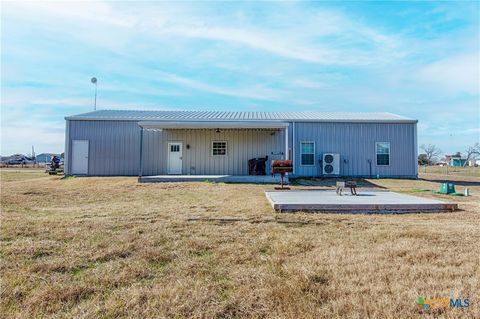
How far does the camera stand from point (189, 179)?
40.6 feet

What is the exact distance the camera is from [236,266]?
2.81 meters

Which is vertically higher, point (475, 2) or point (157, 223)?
point (475, 2)

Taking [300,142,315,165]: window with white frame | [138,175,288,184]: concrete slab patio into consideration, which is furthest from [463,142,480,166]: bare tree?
[138,175,288,184]: concrete slab patio

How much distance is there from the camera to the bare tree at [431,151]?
43.4m

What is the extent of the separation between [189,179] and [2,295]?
10.2 metres

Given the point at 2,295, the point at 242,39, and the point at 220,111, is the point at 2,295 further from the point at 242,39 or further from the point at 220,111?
the point at 220,111

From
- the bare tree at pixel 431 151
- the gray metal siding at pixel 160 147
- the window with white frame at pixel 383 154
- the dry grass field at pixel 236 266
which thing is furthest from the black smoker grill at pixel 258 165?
the bare tree at pixel 431 151

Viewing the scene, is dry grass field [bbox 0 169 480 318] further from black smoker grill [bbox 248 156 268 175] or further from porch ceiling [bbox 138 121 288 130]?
black smoker grill [bbox 248 156 268 175]

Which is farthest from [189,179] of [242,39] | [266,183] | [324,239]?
[324,239]

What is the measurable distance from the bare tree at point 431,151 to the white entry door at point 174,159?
41.9 m

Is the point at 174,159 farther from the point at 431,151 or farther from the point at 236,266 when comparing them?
the point at 431,151

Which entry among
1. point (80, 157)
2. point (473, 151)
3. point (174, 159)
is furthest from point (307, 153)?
point (473, 151)

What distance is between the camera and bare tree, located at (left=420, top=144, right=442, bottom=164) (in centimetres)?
4338

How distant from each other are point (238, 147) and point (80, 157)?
322 inches
